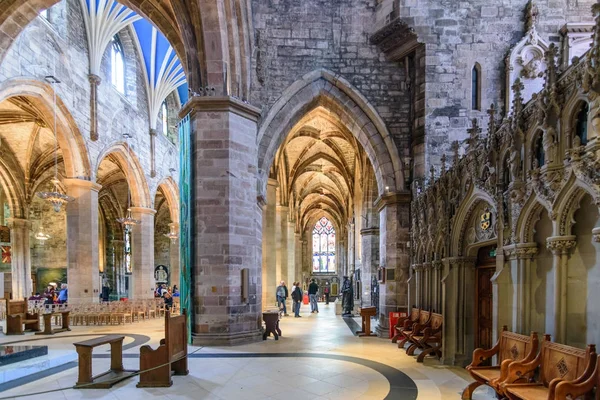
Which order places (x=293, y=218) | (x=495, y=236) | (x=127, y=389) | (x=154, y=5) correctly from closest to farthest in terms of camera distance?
(x=127, y=389) < (x=495, y=236) < (x=154, y=5) < (x=293, y=218)

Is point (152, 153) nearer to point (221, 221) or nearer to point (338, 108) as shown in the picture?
point (338, 108)

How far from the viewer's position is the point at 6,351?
294 inches

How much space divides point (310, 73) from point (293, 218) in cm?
1775

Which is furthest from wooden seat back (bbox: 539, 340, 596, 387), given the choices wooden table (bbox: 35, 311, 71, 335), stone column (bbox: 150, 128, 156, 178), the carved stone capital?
stone column (bbox: 150, 128, 156, 178)

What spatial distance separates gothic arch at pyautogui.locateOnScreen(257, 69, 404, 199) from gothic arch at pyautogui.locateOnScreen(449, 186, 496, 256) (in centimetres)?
420

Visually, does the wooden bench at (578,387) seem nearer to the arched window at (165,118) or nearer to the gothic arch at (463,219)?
the gothic arch at (463,219)

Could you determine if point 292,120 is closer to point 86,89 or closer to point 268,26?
point 268,26

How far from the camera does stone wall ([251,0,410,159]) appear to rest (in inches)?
498

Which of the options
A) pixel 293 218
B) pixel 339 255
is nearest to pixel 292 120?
pixel 293 218

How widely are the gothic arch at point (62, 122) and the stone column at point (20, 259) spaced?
25.7 ft

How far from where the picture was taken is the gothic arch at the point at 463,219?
7.52 metres

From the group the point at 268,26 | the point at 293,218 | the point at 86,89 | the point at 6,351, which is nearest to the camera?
the point at 6,351

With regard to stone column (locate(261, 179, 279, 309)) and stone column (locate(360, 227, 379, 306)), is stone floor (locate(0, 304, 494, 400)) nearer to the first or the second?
stone column (locate(261, 179, 279, 309))

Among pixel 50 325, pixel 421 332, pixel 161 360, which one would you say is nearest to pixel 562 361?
pixel 421 332
